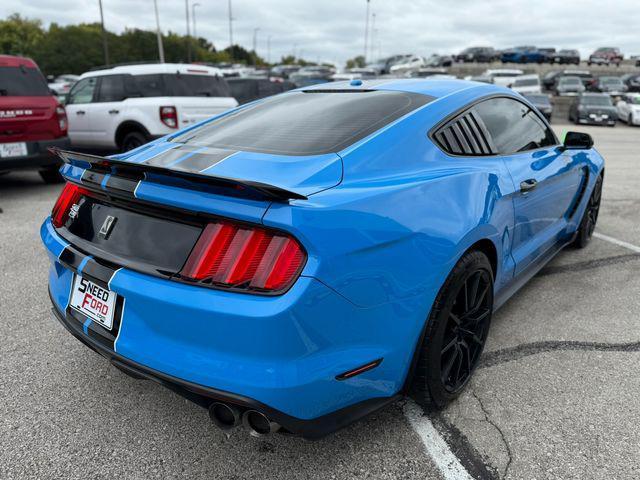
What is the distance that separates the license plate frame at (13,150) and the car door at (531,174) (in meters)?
5.98

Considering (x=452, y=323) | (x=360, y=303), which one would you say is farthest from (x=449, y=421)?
(x=360, y=303)

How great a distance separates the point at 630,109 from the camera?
22.0m

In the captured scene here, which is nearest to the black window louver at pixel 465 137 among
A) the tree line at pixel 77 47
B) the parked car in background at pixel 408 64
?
the parked car in background at pixel 408 64

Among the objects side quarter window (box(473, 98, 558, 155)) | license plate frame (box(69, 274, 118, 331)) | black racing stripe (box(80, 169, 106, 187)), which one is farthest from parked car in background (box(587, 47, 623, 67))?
license plate frame (box(69, 274, 118, 331))

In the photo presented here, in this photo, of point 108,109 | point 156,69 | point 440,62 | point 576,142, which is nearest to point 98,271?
point 576,142

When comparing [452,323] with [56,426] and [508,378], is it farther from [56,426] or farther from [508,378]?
[56,426]

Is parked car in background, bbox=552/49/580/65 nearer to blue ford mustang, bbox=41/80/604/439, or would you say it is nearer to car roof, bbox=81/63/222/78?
car roof, bbox=81/63/222/78

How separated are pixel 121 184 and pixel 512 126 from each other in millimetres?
2303

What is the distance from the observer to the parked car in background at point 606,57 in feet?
164

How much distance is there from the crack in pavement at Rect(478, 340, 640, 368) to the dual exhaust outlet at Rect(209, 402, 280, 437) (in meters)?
1.50

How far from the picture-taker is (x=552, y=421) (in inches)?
92.7

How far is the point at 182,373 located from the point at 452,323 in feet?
3.99

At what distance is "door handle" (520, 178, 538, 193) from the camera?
287 centimetres

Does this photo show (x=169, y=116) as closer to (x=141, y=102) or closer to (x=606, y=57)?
(x=141, y=102)
